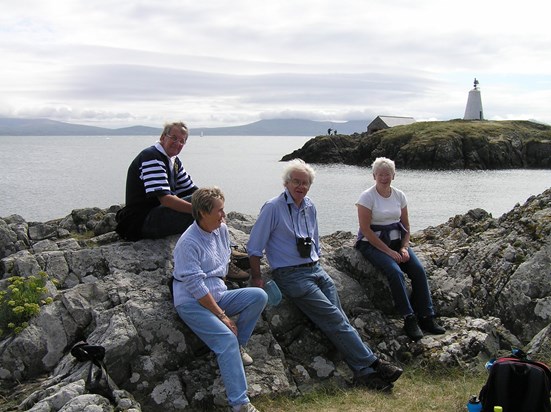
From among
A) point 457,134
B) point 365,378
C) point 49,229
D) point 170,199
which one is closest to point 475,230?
point 365,378

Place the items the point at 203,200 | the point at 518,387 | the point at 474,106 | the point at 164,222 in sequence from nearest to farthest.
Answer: the point at 518,387 → the point at 203,200 → the point at 164,222 → the point at 474,106

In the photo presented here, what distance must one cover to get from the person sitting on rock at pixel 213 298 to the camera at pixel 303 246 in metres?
1.17

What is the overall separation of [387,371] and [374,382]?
0.76 feet

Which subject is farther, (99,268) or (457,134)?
(457,134)

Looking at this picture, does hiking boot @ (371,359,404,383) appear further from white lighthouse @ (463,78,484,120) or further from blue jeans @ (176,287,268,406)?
white lighthouse @ (463,78,484,120)

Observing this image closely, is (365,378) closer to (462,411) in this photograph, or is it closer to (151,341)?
(462,411)

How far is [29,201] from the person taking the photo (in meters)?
47.5

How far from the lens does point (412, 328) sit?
8.54 m

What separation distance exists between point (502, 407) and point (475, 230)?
670 cm

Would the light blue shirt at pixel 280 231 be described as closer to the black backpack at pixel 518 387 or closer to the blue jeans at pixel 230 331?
the blue jeans at pixel 230 331

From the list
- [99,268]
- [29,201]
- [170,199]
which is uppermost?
[170,199]

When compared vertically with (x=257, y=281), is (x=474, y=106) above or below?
above

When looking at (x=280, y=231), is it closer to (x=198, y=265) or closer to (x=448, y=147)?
(x=198, y=265)

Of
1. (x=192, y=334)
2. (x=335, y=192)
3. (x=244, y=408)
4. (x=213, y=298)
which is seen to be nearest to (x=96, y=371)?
(x=192, y=334)
